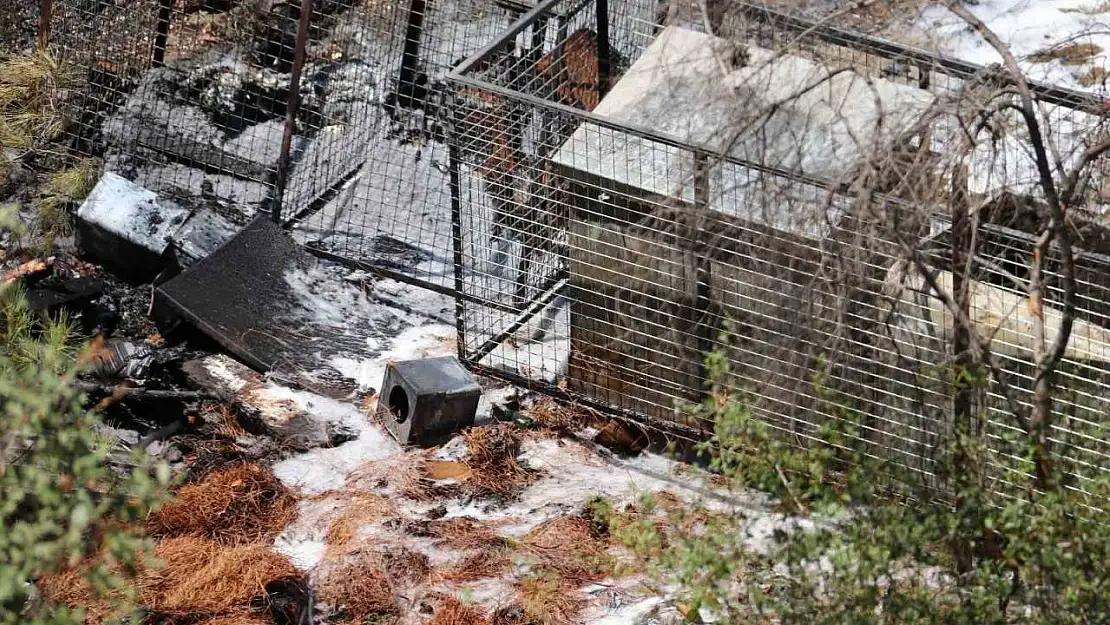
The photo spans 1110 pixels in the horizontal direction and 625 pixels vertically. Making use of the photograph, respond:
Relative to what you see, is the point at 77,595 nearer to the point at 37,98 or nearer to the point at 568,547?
the point at 568,547

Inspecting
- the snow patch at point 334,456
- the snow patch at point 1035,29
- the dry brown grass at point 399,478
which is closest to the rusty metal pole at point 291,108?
the snow patch at point 334,456

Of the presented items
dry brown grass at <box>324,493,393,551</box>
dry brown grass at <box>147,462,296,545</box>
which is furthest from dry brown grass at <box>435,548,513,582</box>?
dry brown grass at <box>147,462,296,545</box>

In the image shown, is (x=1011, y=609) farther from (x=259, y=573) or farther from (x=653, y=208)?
(x=259, y=573)

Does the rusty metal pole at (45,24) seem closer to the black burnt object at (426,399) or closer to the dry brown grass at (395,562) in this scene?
the black burnt object at (426,399)

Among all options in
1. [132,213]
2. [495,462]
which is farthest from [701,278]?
[132,213]

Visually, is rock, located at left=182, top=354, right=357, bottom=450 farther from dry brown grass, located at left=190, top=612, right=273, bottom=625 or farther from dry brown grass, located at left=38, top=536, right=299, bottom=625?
dry brown grass, located at left=190, top=612, right=273, bottom=625

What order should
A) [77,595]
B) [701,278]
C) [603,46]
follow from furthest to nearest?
1. [603,46]
2. [701,278]
3. [77,595]

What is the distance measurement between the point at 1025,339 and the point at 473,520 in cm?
225

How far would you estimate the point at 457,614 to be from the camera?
4.46 m

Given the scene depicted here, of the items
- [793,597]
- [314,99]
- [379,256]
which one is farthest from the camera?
[314,99]

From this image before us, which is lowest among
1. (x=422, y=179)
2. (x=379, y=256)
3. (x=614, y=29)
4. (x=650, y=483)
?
(x=650, y=483)

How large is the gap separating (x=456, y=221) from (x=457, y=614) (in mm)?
2068

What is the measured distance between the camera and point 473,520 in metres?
5.06

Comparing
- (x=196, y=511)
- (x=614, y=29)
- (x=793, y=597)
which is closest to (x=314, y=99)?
(x=614, y=29)
